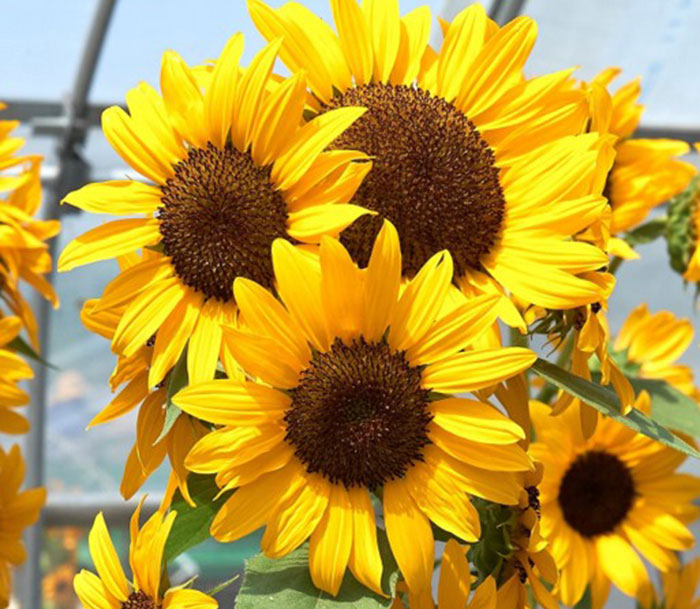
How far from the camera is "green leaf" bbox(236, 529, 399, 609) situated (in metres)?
0.41

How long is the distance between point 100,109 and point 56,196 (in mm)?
297

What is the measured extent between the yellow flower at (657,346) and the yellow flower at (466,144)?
0.58 meters

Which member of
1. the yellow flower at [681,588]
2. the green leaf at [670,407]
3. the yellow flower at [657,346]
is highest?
the green leaf at [670,407]

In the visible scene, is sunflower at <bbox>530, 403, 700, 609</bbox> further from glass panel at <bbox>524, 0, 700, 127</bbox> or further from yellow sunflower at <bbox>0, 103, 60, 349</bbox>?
glass panel at <bbox>524, 0, 700, 127</bbox>

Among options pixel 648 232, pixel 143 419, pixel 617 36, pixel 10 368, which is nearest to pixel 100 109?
pixel 617 36

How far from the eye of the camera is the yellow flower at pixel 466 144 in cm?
43

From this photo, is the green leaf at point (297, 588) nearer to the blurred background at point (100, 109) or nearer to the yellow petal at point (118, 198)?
the yellow petal at point (118, 198)

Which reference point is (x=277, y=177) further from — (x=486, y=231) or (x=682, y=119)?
(x=682, y=119)

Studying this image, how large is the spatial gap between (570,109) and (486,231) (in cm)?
7

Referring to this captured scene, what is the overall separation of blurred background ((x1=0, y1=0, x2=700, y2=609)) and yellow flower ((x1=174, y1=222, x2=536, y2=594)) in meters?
2.25

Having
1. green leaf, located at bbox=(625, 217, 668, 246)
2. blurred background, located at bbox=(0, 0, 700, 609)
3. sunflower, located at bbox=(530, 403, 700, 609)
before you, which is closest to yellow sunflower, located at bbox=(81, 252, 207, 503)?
sunflower, located at bbox=(530, 403, 700, 609)

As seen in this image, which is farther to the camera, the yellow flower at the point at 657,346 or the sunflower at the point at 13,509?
the yellow flower at the point at 657,346

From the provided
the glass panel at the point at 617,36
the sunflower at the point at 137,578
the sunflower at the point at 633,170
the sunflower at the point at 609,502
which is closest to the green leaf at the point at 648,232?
the sunflower at the point at 633,170

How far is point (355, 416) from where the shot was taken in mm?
438
